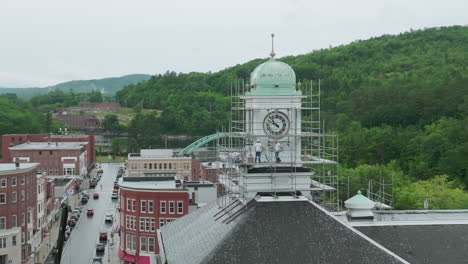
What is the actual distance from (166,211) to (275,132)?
21.1 meters

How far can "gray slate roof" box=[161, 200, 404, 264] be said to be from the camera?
2697 centimetres

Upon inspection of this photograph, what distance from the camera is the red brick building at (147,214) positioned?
53219 millimetres

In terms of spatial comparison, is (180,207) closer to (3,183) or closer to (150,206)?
(150,206)

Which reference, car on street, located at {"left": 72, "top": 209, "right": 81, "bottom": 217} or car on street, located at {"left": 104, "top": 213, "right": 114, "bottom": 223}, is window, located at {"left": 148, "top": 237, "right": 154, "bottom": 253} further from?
car on street, located at {"left": 72, "top": 209, "right": 81, "bottom": 217}

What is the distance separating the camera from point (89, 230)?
69438 mm

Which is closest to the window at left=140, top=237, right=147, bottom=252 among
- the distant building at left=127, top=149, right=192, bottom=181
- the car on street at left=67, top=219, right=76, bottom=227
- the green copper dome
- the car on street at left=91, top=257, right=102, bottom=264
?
the car on street at left=91, top=257, right=102, bottom=264

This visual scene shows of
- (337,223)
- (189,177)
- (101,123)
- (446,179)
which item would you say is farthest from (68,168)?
(101,123)

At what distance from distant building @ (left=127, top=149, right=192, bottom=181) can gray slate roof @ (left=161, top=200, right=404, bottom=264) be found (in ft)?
178

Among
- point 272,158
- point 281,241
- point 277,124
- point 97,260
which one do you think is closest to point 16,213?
point 97,260

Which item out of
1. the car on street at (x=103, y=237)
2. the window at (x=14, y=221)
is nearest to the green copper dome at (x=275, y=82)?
the window at (x=14, y=221)

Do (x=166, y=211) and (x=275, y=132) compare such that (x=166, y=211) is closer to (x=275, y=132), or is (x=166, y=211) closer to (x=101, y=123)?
(x=275, y=132)

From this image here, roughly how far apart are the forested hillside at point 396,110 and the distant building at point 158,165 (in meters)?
21.1

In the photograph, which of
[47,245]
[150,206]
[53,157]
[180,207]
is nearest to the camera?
[180,207]

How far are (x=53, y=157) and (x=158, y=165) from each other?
17549 millimetres
